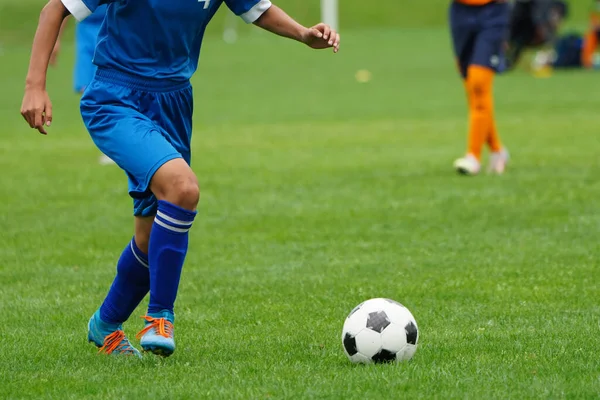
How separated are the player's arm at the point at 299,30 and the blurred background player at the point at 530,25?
22.0 meters

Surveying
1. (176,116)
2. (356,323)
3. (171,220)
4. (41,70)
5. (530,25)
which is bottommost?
(530,25)

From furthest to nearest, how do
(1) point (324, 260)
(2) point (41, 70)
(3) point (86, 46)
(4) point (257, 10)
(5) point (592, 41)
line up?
(5) point (592, 41)
(3) point (86, 46)
(1) point (324, 260)
(4) point (257, 10)
(2) point (41, 70)

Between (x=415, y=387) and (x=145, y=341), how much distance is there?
43.8 inches

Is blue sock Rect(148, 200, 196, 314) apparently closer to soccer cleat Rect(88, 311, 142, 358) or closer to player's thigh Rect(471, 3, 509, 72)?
soccer cleat Rect(88, 311, 142, 358)

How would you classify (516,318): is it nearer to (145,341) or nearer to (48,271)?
(145,341)

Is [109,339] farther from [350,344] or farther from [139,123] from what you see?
[350,344]

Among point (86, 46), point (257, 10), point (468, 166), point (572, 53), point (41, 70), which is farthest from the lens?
point (572, 53)

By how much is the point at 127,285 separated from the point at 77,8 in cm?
124

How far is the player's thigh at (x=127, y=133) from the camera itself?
470 cm

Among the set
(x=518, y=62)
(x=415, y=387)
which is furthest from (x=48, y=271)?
(x=518, y=62)

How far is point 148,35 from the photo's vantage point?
16.4 feet

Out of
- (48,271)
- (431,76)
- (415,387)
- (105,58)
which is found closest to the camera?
(415,387)

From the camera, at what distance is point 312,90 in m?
23.6

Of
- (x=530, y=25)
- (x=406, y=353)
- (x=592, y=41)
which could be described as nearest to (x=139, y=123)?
(x=406, y=353)
